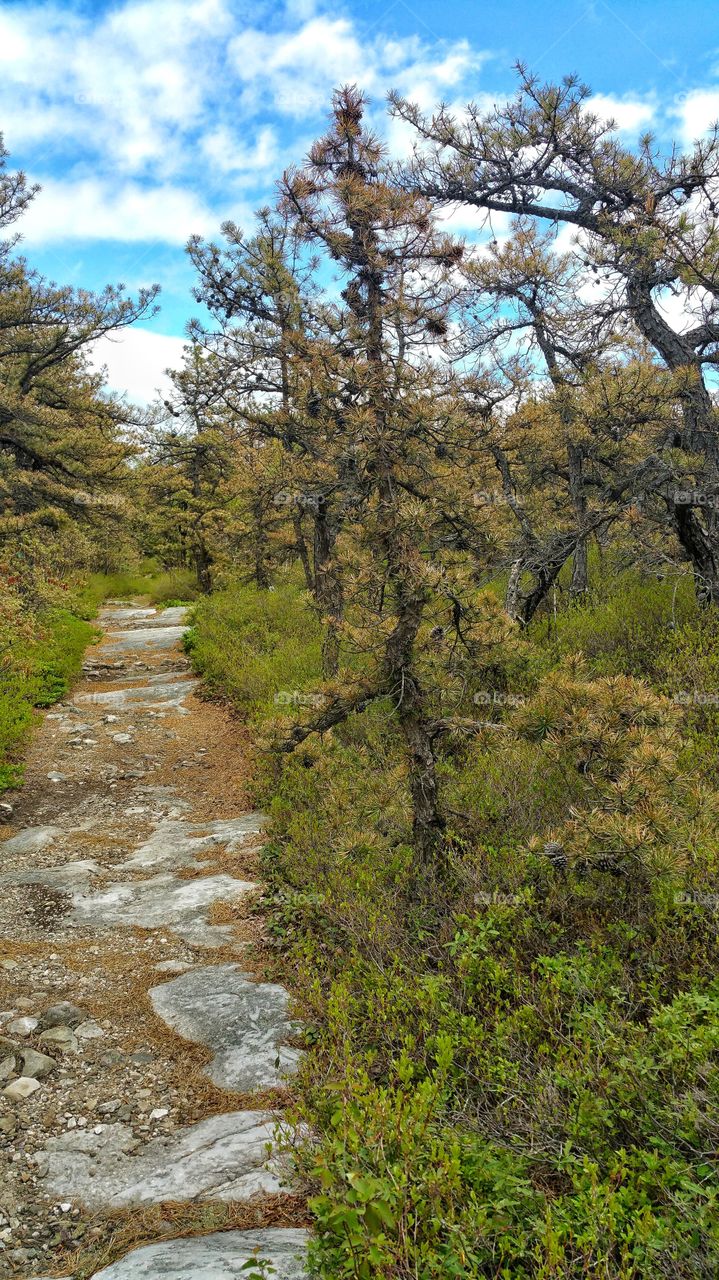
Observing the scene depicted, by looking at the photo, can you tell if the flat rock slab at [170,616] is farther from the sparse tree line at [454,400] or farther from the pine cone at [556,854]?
the pine cone at [556,854]

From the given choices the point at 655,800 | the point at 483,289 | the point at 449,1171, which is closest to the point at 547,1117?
the point at 449,1171

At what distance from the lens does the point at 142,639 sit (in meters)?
19.5

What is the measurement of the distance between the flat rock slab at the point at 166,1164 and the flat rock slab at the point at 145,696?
9.96 m

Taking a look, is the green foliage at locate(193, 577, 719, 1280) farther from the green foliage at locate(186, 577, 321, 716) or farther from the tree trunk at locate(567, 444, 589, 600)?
the tree trunk at locate(567, 444, 589, 600)

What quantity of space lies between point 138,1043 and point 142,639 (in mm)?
16434

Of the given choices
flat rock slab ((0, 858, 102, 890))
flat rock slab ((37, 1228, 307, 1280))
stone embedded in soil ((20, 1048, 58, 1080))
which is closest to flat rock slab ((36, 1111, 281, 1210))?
flat rock slab ((37, 1228, 307, 1280))

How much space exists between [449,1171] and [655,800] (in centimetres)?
180

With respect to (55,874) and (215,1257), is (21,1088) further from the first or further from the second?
(55,874)

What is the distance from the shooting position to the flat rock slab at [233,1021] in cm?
378

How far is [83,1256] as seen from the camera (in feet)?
8.47

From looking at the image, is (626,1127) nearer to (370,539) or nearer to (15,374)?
(370,539)

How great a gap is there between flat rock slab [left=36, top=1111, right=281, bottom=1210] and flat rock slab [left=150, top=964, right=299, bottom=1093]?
34 cm

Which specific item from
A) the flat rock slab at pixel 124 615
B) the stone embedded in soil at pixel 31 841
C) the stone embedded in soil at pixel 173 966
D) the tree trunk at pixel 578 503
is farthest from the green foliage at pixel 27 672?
the tree trunk at pixel 578 503

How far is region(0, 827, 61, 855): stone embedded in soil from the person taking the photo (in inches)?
269
